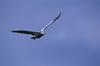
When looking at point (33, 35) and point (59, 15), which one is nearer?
point (33, 35)

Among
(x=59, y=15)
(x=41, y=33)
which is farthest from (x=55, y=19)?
(x=41, y=33)

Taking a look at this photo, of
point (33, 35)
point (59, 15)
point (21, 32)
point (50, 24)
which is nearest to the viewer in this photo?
point (21, 32)

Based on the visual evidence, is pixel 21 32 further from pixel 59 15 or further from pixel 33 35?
pixel 59 15

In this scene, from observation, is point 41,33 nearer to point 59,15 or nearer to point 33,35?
point 33,35

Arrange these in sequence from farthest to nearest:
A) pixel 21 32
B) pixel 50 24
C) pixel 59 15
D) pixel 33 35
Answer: pixel 59 15
pixel 50 24
pixel 33 35
pixel 21 32

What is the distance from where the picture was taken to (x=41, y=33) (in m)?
74.3

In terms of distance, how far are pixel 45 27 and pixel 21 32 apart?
42.8 ft

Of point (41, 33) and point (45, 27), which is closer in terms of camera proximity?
point (41, 33)

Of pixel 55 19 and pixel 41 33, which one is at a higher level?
pixel 55 19

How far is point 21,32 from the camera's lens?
6806cm

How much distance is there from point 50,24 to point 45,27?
1.83 meters

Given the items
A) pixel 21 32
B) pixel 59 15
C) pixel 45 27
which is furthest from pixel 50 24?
pixel 21 32

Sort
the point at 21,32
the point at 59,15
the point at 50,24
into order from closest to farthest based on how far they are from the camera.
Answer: the point at 21,32 < the point at 50,24 < the point at 59,15

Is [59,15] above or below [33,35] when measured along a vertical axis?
above
